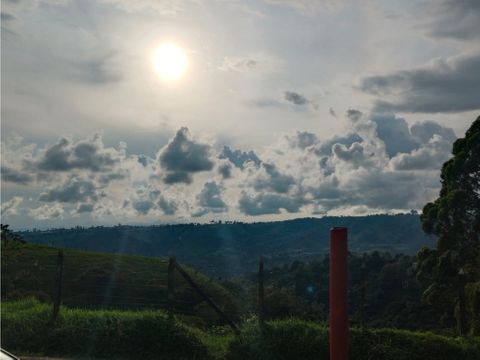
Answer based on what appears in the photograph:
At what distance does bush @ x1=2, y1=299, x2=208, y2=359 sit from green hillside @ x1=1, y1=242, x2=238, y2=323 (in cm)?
175

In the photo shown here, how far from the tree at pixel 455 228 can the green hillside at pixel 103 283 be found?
9938 millimetres

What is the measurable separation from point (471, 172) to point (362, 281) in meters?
16.6

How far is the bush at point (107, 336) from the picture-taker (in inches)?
444

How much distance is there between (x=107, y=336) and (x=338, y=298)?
10.6 m

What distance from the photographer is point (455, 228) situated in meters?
24.9

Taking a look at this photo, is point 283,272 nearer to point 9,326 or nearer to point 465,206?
point 465,206

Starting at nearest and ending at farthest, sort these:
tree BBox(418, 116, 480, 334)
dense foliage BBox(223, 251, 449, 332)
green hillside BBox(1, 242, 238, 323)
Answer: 1. dense foliage BBox(223, 251, 449, 332)
2. green hillside BBox(1, 242, 238, 323)
3. tree BBox(418, 116, 480, 334)

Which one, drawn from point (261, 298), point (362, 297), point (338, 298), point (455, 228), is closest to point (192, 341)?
point (261, 298)

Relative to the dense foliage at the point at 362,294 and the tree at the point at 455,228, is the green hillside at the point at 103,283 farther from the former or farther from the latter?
the tree at the point at 455,228

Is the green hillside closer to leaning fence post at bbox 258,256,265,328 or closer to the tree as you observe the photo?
leaning fence post at bbox 258,256,265,328

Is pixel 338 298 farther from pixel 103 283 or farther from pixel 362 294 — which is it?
pixel 103 283

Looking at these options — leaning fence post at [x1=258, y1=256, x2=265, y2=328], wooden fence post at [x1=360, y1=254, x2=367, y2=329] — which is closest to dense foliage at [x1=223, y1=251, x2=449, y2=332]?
wooden fence post at [x1=360, y1=254, x2=367, y2=329]

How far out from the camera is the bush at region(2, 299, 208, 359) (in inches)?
444

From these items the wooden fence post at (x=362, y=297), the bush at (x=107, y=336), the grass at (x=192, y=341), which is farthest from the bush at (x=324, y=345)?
the bush at (x=107, y=336)
